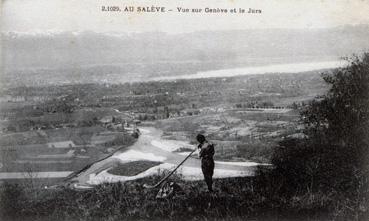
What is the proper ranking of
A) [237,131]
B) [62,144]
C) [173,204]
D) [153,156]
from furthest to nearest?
[237,131], [153,156], [62,144], [173,204]

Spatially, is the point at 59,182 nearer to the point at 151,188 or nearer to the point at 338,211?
the point at 151,188

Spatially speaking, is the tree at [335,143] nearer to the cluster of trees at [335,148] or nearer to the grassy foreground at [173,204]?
the cluster of trees at [335,148]

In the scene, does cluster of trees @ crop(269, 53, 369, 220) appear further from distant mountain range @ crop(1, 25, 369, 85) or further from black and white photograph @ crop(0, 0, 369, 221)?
distant mountain range @ crop(1, 25, 369, 85)

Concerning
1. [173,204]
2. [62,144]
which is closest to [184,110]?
[173,204]

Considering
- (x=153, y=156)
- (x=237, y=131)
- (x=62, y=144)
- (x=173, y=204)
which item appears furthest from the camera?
(x=237, y=131)

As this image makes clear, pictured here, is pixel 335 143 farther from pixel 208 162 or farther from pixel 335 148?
pixel 208 162

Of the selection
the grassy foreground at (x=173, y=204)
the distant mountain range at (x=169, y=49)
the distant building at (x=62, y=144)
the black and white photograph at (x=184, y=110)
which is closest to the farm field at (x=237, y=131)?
the black and white photograph at (x=184, y=110)
